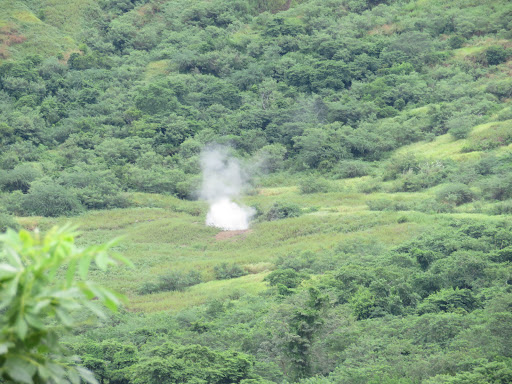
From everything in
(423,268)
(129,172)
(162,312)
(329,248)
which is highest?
(129,172)

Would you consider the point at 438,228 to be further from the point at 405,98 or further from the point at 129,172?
the point at 405,98

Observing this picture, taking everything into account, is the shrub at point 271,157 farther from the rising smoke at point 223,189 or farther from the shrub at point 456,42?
the shrub at point 456,42

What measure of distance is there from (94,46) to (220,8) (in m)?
12.4

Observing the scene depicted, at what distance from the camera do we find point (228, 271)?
25.5 m

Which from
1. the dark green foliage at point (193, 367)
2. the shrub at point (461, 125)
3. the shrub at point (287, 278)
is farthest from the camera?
the shrub at point (461, 125)

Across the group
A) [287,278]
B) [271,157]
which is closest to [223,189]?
[271,157]

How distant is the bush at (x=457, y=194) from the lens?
30.8 m

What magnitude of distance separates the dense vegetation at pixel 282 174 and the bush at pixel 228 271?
82 mm

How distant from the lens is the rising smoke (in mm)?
33875

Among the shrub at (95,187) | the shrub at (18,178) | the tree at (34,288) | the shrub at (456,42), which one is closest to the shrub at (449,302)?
the tree at (34,288)

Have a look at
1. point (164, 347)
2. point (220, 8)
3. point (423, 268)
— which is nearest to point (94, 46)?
A: point (220, 8)

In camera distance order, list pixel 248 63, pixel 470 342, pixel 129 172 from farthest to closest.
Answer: pixel 248 63 < pixel 129 172 < pixel 470 342

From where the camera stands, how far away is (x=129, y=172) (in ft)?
137

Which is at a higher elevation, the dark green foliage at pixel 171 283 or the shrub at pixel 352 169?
the shrub at pixel 352 169
